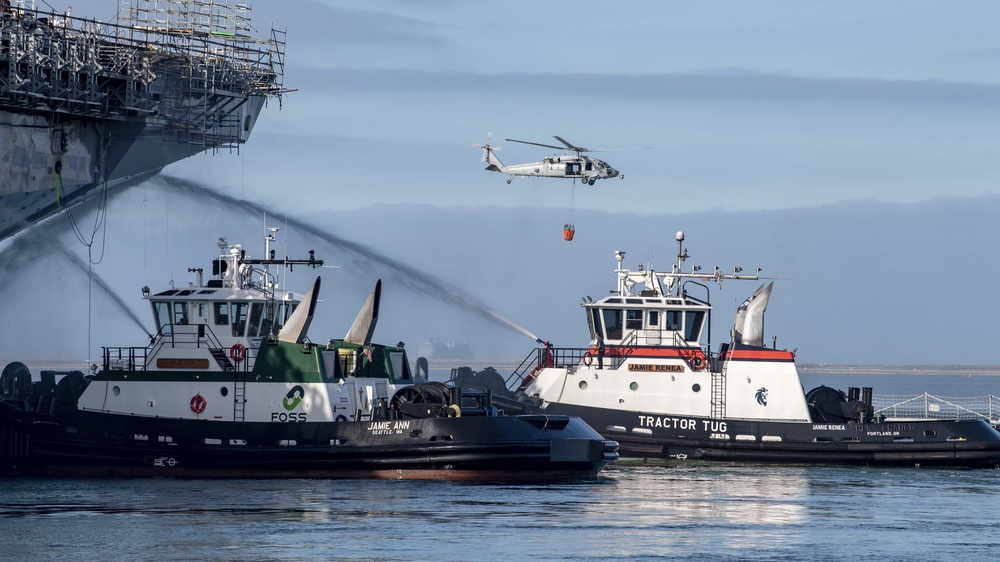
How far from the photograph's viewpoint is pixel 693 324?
125 feet

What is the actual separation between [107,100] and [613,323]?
15.1 metres

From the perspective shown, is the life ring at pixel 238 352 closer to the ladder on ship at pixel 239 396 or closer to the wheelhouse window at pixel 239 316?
the ladder on ship at pixel 239 396

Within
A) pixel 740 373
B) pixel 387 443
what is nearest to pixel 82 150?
pixel 387 443

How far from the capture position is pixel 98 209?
147 feet

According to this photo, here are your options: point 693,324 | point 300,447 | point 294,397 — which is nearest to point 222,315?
point 294,397

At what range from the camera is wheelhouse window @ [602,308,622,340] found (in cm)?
3834

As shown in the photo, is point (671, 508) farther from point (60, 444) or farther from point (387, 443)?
point (60, 444)

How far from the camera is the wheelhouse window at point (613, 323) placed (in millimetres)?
38344

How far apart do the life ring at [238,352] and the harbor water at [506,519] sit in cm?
282

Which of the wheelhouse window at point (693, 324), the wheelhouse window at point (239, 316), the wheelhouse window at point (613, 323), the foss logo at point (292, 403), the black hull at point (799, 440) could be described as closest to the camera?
the foss logo at point (292, 403)

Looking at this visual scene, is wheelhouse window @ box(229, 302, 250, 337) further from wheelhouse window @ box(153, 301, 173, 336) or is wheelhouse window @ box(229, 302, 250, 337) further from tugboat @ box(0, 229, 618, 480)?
wheelhouse window @ box(153, 301, 173, 336)

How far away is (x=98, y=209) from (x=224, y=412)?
16030 mm

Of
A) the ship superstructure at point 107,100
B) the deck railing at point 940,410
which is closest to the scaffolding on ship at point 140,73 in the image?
the ship superstructure at point 107,100

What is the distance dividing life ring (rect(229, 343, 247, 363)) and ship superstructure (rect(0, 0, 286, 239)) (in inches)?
382
